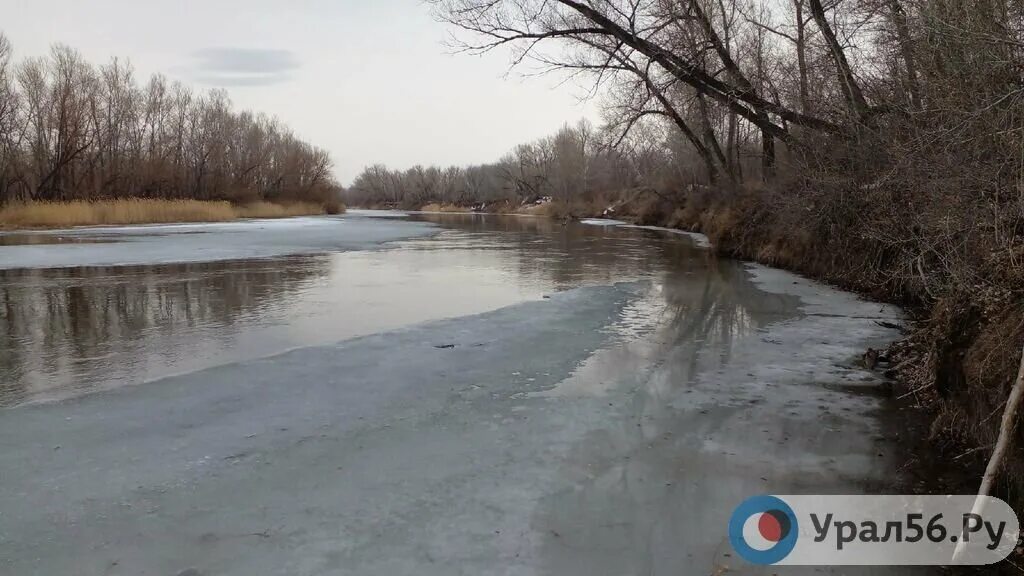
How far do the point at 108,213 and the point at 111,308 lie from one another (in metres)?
30.4

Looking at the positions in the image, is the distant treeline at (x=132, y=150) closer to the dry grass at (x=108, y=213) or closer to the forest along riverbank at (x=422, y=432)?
the dry grass at (x=108, y=213)

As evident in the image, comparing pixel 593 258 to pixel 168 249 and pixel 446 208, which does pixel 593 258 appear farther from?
pixel 446 208

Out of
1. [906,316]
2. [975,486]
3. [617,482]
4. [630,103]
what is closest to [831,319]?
[906,316]

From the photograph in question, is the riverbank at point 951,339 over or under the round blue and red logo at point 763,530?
over

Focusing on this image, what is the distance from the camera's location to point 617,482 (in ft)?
12.7

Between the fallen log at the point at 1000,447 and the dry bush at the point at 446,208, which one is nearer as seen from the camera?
the fallen log at the point at 1000,447

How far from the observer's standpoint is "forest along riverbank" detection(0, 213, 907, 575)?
3.14m

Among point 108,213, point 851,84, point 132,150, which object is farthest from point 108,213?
point 851,84

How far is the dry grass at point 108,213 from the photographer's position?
3144 cm

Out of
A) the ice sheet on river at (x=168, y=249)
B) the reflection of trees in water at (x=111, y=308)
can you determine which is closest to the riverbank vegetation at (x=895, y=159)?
the reflection of trees in water at (x=111, y=308)

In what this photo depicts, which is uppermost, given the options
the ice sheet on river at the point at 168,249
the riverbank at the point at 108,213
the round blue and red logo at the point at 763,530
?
the riverbank at the point at 108,213

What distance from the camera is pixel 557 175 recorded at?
2945 inches

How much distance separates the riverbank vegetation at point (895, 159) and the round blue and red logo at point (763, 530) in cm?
126

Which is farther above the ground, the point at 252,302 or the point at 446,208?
the point at 446,208
